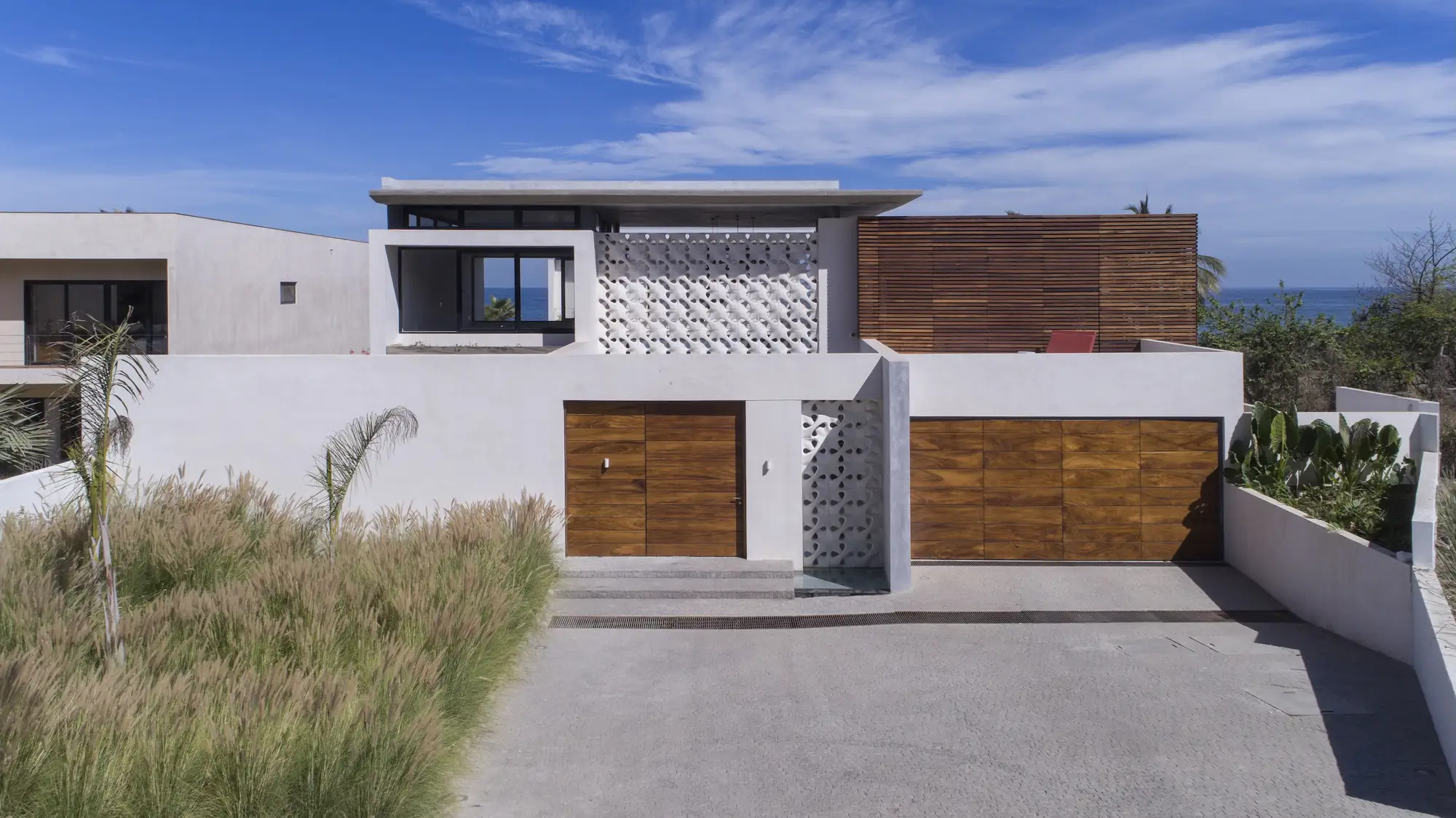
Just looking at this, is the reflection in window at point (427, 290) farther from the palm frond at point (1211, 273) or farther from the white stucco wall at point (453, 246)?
the palm frond at point (1211, 273)

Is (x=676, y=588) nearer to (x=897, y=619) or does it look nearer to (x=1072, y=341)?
(x=897, y=619)

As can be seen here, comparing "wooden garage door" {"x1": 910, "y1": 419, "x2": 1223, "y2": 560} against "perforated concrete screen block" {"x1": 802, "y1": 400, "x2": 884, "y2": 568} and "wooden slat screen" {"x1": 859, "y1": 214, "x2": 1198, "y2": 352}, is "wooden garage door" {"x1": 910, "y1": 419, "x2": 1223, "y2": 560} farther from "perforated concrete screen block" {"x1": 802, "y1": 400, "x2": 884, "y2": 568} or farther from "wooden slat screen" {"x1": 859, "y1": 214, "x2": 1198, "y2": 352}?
"wooden slat screen" {"x1": 859, "y1": 214, "x2": 1198, "y2": 352}

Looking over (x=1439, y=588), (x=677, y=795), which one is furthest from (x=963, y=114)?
(x=677, y=795)

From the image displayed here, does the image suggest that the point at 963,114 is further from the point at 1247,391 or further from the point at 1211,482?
the point at 1211,482

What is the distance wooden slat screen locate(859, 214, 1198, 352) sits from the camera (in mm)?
17594

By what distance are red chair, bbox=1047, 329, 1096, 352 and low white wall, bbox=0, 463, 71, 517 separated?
13.7 m

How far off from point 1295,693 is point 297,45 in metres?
27.4

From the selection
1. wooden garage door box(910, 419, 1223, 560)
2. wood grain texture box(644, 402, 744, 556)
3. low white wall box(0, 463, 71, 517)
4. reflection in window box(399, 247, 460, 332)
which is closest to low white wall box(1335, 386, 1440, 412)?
wooden garage door box(910, 419, 1223, 560)

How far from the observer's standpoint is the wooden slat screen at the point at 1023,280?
17.6m

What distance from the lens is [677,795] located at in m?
6.98

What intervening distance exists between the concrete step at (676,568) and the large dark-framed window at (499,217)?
309 inches

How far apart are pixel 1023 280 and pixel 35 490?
14037 mm

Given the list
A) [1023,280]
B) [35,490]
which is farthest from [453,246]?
[1023,280]

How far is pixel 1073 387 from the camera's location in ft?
43.9
